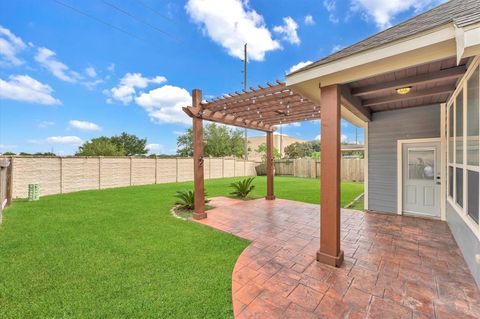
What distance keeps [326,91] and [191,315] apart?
Answer: 2907 mm

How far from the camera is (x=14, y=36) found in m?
7.05

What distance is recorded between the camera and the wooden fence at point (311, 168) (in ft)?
42.4

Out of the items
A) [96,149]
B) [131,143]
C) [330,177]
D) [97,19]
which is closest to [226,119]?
[330,177]

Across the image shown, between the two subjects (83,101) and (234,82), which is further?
(234,82)

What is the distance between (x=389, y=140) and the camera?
524 centimetres

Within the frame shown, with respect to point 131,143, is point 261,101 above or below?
below

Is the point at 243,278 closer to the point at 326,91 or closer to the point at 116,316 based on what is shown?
the point at 116,316

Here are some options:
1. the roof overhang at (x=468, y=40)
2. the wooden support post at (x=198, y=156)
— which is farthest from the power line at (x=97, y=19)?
the roof overhang at (x=468, y=40)

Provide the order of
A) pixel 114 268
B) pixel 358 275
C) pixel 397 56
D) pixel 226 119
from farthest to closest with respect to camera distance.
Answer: pixel 226 119, pixel 114 268, pixel 358 275, pixel 397 56

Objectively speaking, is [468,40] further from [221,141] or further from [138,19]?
[221,141]

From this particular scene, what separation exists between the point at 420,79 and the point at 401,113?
8.92 feet

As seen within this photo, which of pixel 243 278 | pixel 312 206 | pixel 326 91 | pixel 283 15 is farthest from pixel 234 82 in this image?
pixel 243 278

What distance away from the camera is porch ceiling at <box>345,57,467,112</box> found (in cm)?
262

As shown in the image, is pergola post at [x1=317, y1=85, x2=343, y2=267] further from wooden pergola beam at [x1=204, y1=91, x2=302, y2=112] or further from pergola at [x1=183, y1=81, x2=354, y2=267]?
wooden pergola beam at [x1=204, y1=91, x2=302, y2=112]
